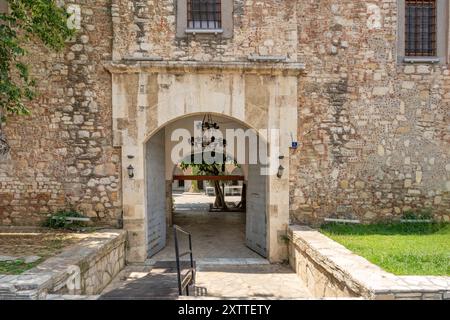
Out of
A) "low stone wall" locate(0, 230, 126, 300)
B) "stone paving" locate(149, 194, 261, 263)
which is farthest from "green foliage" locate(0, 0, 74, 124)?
"stone paving" locate(149, 194, 261, 263)

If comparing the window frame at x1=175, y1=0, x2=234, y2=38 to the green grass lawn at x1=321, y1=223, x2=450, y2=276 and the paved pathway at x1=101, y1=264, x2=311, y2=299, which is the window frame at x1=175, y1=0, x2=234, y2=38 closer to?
the green grass lawn at x1=321, y1=223, x2=450, y2=276

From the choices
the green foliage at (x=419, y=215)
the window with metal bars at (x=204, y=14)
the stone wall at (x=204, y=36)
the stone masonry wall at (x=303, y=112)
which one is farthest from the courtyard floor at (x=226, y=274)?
the window with metal bars at (x=204, y=14)

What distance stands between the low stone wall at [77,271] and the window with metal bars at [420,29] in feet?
23.2

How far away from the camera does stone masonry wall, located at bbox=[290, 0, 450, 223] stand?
6.61m

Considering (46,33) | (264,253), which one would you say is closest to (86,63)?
(46,33)

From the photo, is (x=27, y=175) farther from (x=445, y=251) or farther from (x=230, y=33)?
(x=445, y=251)

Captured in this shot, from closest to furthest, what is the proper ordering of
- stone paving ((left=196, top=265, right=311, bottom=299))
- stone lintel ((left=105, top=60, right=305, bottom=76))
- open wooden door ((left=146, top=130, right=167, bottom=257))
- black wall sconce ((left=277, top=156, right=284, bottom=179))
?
stone paving ((left=196, top=265, right=311, bottom=299)) → stone lintel ((left=105, top=60, right=305, bottom=76)) → black wall sconce ((left=277, top=156, right=284, bottom=179)) → open wooden door ((left=146, top=130, right=167, bottom=257))

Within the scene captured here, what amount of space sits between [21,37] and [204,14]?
364 centimetres

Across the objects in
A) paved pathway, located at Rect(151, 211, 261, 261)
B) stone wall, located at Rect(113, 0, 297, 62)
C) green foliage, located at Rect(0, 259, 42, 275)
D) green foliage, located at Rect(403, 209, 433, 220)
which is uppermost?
stone wall, located at Rect(113, 0, 297, 62)

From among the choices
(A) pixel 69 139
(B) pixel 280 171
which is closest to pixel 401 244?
(B) pixel 280 171

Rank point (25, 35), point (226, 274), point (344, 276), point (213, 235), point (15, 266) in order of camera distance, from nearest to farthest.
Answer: point (344, 276) < point (15, 266) < point (25, 35) < point (226, 274) < point (213, 235)

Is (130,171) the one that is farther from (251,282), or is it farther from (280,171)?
(251,282)

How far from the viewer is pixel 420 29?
6.89 m

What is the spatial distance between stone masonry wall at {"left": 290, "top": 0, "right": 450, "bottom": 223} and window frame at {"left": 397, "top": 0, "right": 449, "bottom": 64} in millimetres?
128
